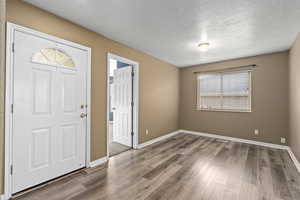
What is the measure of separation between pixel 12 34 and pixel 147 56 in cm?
279

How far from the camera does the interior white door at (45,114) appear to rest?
6.20 feet

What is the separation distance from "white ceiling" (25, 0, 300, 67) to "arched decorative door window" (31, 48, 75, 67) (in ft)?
1.95

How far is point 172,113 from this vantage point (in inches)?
199

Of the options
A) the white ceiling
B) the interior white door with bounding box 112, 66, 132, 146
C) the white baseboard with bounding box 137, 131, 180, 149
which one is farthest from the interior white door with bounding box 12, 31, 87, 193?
the white baseboard with bounding box 137, 131, 180, 149

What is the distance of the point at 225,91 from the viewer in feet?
14.9

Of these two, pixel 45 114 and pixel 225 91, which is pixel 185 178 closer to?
pixel 45 114

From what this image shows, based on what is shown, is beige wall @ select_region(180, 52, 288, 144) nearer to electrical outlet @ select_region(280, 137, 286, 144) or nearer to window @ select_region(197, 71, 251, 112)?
electrical outlet @ select_region(280, 137, 286, 144)

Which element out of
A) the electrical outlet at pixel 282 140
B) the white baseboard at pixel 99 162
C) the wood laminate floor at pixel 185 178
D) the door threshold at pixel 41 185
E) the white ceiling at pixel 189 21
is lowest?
the wood laminate floor at pixel 185 178

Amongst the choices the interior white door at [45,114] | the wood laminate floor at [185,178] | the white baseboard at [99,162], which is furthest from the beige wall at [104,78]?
the wood laminate floor at [185,178]

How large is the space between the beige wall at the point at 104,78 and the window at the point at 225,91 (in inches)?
36.9

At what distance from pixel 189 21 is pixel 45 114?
8.95 ft

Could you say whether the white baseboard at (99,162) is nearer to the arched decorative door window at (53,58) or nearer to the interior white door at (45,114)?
the interior white door at (45,114)

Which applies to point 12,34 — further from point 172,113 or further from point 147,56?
point 172,113

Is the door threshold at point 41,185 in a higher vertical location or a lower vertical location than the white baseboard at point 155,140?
lower
